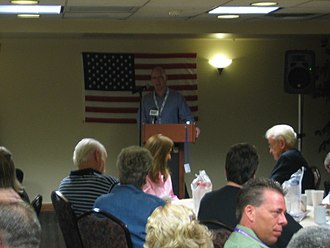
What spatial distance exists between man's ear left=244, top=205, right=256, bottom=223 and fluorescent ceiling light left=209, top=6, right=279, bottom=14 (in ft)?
14.2

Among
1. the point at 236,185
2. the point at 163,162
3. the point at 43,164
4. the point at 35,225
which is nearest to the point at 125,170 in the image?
the point at 236,185

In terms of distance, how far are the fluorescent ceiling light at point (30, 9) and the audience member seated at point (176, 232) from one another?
484 cm

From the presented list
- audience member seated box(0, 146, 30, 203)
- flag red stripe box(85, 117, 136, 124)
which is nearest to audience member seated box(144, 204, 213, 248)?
audience member seated box(0, 146, 30, 203)

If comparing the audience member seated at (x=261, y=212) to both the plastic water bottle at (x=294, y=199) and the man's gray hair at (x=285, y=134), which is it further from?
the man's gray hair at (x=285, y=134)

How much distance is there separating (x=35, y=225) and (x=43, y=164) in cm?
831

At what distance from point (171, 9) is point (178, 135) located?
1.44 metres

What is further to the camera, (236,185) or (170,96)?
(170,96)

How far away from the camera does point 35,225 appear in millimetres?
2297

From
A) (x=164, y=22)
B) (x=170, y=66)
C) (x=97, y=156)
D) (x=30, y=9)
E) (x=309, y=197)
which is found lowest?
(x=309, y=197)

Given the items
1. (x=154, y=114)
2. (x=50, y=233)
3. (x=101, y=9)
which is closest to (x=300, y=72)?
(x=154, y=114)

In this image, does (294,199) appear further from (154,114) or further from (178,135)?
(154,114)

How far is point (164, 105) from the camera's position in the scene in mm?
9375

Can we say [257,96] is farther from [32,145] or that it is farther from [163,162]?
[163,162]

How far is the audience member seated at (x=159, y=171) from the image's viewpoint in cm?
602
